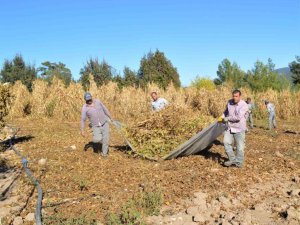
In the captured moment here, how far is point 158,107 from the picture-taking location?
30.0 ft

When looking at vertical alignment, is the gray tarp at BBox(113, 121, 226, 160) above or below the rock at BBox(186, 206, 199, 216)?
above

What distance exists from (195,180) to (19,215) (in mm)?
3088

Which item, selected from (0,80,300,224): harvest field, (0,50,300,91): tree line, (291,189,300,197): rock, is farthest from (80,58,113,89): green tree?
(291,189,300,197): rock

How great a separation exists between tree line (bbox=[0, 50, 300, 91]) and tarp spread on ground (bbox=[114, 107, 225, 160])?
13.9 meters

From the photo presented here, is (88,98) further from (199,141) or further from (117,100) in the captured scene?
(117,100)

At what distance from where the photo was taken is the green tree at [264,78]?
57.0 metres

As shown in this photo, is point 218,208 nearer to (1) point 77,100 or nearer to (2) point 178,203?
(2) point 178,203

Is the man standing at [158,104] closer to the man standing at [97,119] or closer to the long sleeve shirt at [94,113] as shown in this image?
the man standing at [97,119]

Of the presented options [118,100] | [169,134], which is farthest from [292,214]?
[118,100]

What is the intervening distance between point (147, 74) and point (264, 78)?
23.0 meters

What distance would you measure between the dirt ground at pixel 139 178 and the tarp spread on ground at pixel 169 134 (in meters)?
0.27

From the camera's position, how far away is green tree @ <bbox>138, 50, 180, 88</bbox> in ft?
144

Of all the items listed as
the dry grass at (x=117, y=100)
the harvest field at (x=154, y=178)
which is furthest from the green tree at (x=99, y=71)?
the harvest field at (x=154, y=178)

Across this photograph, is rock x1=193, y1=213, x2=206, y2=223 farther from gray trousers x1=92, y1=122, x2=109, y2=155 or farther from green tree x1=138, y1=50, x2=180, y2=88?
green tree x1=138, y1=50, x2=180, y2=88
